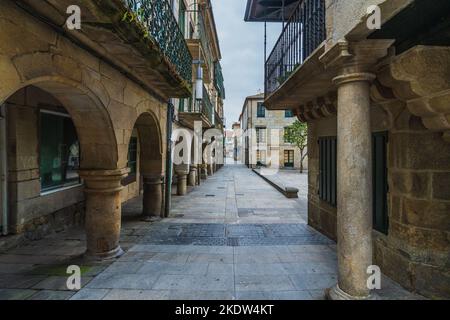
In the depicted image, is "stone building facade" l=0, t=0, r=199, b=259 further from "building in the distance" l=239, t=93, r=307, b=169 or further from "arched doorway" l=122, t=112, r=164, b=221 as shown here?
"building in the distance" l=239, t=93, r=307, b=169

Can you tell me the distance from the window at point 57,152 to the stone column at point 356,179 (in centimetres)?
496

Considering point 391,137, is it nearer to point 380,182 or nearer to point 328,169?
point 380,182

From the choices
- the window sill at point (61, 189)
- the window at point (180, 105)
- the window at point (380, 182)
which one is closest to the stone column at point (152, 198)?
the window sill at point (61, 189)

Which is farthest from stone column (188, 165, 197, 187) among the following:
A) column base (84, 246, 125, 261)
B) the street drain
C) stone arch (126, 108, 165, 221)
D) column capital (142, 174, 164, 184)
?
column base (84, 246, 125, 261)

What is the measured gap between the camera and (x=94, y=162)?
416 centimetres

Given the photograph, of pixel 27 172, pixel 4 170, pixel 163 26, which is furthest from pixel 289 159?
pixel 4 170

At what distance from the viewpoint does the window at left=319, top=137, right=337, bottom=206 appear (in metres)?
5.31

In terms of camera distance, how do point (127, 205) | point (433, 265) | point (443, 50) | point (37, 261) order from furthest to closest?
1. point (127, 205)
2. point (37, 261)
3. point (433, 265)
4. point (443, 50)

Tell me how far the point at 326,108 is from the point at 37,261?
5332 millimetres

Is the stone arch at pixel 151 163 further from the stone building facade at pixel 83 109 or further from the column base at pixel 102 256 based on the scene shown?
the column base at pixel 102 256

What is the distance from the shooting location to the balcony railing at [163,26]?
3961 millimetres

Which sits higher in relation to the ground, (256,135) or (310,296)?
(256,135)
